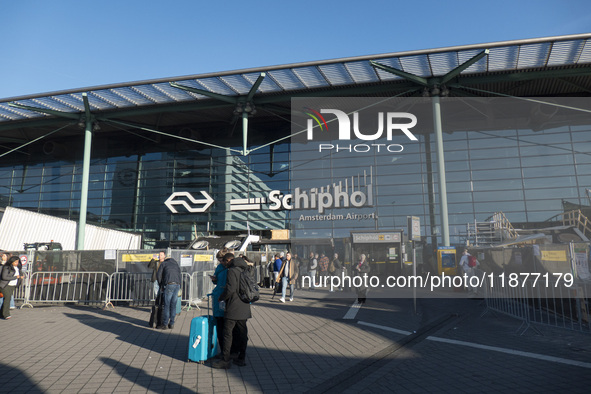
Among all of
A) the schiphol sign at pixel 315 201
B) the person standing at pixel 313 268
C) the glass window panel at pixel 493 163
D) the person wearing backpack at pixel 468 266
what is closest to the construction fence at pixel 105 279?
the person standing at pixel 313 268

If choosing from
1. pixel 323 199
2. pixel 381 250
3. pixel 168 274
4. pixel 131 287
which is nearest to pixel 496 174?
pixel 323 199

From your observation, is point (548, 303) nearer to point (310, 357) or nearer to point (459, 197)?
point (310, 357)

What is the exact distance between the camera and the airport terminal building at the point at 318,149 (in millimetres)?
24234

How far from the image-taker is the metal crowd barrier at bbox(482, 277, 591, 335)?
7.82 m

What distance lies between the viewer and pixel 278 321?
920cm

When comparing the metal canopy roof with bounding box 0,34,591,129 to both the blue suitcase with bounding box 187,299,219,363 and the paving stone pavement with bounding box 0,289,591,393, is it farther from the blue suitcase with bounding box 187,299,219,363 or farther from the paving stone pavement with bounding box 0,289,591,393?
the blue suitcase with bounding box 187,299,219,363

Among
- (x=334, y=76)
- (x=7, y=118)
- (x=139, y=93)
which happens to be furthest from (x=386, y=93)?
(x=7, y=118)

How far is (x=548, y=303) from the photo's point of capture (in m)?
8.77

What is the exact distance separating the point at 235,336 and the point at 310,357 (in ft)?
4.00

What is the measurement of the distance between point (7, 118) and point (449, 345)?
112 feet

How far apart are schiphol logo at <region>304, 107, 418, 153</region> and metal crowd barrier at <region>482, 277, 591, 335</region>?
20743mm

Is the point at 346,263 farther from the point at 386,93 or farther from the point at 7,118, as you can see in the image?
the point at 7,118

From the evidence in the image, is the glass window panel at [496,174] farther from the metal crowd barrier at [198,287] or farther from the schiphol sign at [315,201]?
the metal crowd barrier at [198,287]

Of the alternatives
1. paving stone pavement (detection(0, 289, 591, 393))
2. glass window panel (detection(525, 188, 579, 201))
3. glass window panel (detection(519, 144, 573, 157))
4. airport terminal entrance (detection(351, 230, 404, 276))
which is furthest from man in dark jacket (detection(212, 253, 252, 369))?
glass window panel (detection(519, 144, 573, 157))
